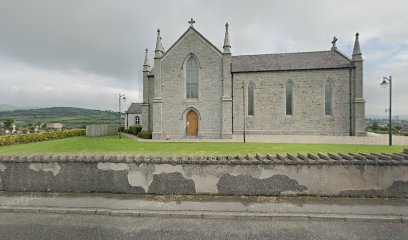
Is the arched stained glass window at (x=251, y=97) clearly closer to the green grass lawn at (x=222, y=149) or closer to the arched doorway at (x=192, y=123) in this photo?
the arched doorway at (x=192, y=123)

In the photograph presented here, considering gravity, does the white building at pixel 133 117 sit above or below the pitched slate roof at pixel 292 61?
below

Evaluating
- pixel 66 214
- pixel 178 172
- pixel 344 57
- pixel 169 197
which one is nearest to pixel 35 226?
pixel 66 214

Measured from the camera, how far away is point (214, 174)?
648 centimetres

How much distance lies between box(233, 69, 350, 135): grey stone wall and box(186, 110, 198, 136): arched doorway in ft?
19.8

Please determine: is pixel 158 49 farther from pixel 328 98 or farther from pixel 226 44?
pixel 328 98

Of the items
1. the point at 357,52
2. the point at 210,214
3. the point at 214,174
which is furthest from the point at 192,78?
the point at 357,52

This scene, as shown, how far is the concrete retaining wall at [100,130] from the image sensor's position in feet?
99.0

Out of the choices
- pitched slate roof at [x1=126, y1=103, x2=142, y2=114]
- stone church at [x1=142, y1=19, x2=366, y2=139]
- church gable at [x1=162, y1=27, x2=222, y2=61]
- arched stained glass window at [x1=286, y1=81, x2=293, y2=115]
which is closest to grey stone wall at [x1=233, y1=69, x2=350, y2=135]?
stone church at [x1=142, y1=19, x2=366, y2=139]

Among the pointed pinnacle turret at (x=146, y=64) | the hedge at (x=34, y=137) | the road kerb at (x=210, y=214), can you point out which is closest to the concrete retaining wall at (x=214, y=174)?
the road kerb at (x=210, y=214)

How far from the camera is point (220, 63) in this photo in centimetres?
2427

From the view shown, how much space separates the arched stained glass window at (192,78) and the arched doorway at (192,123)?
242cm

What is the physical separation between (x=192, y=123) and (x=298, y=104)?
49.0ft

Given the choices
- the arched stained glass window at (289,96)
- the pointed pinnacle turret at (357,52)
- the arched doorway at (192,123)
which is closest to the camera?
the pointed pinnacle turret at (357,52)

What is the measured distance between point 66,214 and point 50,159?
7.81 ft
